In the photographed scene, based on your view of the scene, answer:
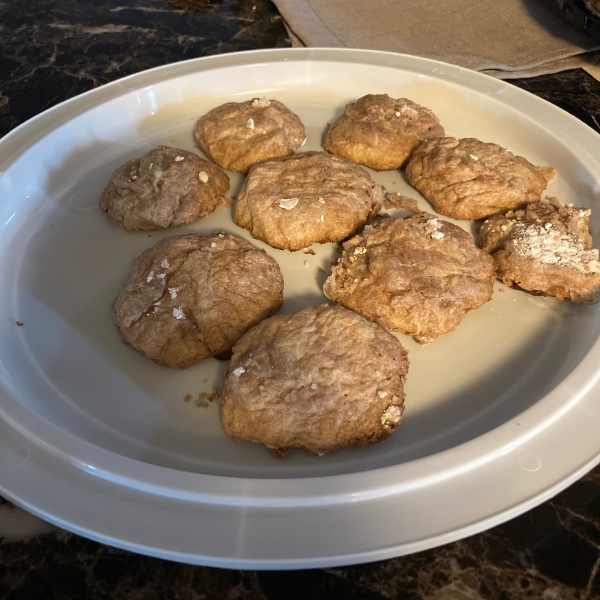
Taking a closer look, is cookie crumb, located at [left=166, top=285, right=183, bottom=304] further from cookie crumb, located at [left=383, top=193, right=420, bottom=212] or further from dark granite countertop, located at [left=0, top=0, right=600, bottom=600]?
cookie crumb, located at [left=383, top=193, right=420, bottom=212]

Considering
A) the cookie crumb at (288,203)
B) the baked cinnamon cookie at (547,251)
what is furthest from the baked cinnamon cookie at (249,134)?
the baked cinnamon cookie at (547,251)

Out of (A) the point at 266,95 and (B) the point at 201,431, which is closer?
(B) the point at 201,431

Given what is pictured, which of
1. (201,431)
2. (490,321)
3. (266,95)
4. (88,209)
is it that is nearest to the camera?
(201,431)

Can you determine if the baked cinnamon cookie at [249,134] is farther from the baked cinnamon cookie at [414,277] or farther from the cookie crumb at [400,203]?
the baked cinnamon cookie at [414,277]

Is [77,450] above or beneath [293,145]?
beneath

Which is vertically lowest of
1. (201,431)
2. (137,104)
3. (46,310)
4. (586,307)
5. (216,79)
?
(46,310)

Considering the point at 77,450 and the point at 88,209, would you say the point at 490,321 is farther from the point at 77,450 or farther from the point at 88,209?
the point at 88,209

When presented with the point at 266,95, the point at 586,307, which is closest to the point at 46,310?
the point at 266,95

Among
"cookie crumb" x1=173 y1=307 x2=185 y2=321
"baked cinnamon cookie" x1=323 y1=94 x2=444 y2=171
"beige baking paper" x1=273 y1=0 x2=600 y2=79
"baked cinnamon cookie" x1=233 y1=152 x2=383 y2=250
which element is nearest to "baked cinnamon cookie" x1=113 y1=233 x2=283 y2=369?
"cookie crumb" x1=173 y1=307 x2=185 y2=321
